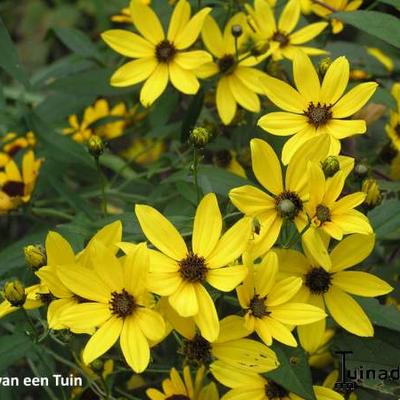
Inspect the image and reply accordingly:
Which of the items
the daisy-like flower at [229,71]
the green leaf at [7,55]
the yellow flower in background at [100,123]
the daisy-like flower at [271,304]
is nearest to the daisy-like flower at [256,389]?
the daisy-like flower at [271,304]

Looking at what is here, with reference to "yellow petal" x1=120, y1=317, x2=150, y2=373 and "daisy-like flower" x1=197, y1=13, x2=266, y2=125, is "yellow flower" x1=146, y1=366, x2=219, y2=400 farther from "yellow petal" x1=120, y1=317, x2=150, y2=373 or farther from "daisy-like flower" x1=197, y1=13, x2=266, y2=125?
"daisy-like flower" x1=197, y1=13, x2=266, y2=125

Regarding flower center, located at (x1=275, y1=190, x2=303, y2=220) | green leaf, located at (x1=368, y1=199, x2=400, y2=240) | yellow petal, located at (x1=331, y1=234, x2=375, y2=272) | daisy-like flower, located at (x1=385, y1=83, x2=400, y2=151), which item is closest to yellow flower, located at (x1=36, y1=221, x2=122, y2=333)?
flower center, located at (x1=275, y1=190, x2=303, y2=220)

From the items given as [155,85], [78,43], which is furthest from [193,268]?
[78,43]

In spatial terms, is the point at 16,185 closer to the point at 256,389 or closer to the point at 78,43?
the point at 78,43

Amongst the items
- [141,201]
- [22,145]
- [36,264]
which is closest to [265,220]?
[36,264]

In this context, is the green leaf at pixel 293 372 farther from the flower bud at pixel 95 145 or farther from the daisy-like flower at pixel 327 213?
the flower bud at pixel 95 145

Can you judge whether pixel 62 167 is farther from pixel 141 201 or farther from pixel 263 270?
pixel 263 270
